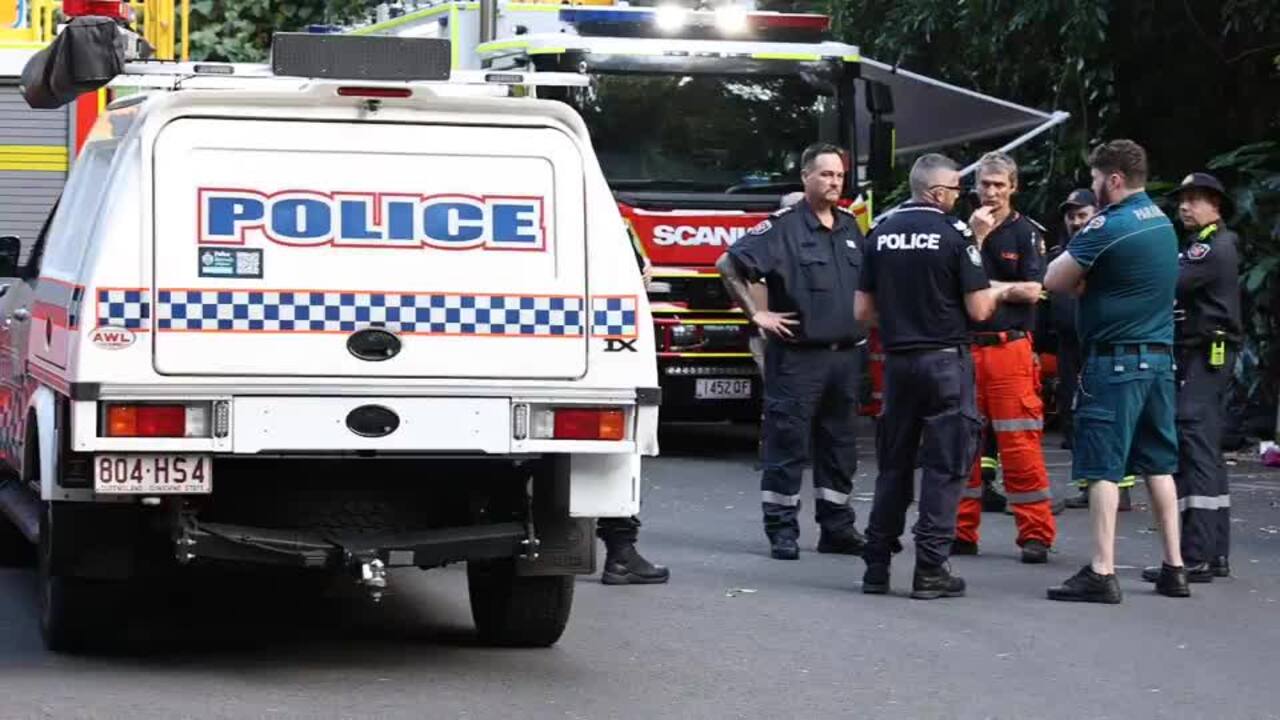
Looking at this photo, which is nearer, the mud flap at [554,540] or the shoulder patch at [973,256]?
the mud flap at [554,540]

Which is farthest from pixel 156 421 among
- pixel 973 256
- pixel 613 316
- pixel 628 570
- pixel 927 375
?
pixel 973 256

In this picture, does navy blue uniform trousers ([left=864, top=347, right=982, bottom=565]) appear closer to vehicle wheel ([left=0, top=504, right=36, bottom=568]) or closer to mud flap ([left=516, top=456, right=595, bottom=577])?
mud flap ([left=516, top=456, right=595, bottom=577])

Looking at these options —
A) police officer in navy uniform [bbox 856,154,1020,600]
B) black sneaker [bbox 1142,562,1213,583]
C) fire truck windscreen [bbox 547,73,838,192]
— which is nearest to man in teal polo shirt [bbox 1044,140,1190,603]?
police officer in navy uniform [bbox 856,154,1020,600]

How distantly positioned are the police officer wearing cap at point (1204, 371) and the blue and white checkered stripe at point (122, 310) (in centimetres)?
517

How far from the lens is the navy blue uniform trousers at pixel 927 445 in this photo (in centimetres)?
1027

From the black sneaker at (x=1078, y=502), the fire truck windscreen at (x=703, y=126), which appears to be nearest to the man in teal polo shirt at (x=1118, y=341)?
the black sneaker at (x=1078, y=502)

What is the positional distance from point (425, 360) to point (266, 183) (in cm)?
79

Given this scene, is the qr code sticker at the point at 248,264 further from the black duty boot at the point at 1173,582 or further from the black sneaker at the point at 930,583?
the black duty boot at the point at 1173,582

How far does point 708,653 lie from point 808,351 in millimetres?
3150

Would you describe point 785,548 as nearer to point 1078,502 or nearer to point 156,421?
point 1078,502

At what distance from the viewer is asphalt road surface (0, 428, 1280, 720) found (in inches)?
312

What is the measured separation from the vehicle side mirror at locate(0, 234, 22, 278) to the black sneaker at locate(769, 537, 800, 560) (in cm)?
386

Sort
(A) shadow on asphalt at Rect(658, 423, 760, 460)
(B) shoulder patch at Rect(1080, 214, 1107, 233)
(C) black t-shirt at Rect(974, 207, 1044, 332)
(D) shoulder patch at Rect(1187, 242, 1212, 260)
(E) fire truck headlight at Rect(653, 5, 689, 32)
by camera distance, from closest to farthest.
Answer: (B) shoulder patch at Rect(1080, 214, 1107, 233) → (D) shoulder patch at Rect(1187, 242, 1212, 260) → (C) black t-shirt at Rect(974, 207, 1044, 332) → (E) fire truck headlight at Rect(653, 5, 689, 32) → (A) shadow on asphalt at Rect(658, 423, 760, 460)

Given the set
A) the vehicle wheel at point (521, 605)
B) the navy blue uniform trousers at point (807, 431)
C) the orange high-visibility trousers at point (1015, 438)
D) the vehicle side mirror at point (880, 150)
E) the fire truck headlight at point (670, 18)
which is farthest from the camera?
the vehicle side mirror at point (880, 150)
